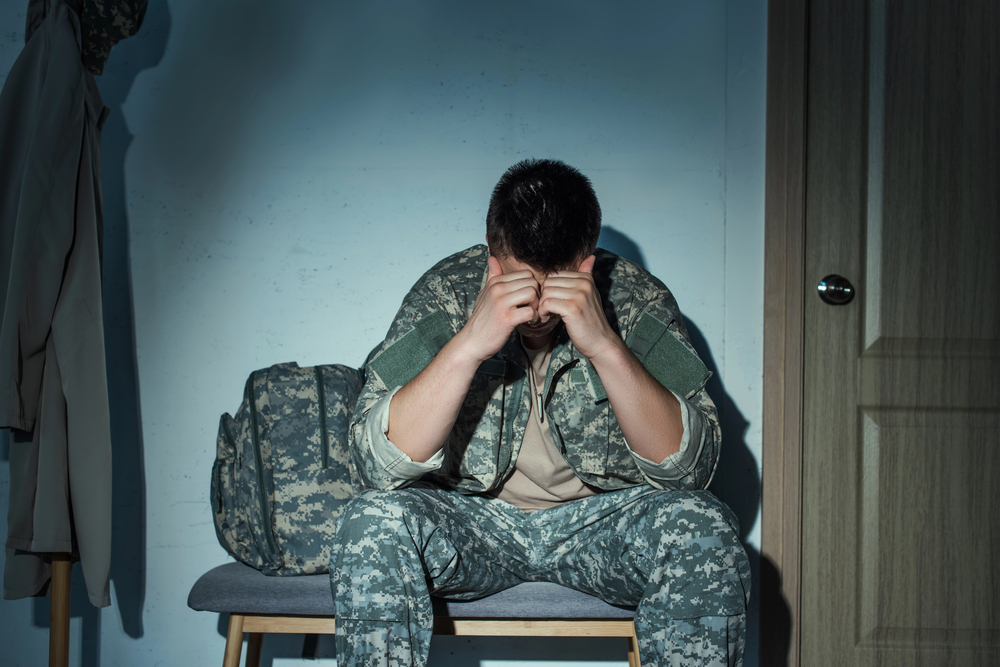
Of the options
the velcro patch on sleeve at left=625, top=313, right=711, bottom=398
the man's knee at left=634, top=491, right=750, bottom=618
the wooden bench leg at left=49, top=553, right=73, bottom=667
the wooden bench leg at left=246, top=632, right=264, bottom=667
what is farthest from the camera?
the wooden bench leg at left=246, top=632, right=264, bottom=667

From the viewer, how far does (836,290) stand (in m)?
1.46

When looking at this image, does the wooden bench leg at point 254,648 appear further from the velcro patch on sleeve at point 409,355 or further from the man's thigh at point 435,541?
the velcro patch on sleeve at point 409,355

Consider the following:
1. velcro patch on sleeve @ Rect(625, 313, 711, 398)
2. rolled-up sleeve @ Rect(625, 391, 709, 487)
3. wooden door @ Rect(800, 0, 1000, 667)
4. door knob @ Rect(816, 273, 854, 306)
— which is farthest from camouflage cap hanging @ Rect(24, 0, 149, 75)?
door knob @ Rect(816, 273, 854, 306)

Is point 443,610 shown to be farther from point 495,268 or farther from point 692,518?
point 495,268

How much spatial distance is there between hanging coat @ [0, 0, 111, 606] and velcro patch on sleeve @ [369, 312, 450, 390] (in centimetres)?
59

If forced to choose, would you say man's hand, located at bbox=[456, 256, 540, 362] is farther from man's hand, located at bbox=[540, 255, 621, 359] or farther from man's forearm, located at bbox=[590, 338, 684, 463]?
man's forearm, located at bbox=[590, 338, 684, 463]

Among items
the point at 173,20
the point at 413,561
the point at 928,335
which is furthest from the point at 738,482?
the point at 173,20

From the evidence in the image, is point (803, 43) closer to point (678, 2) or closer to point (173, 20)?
point (678, 2)

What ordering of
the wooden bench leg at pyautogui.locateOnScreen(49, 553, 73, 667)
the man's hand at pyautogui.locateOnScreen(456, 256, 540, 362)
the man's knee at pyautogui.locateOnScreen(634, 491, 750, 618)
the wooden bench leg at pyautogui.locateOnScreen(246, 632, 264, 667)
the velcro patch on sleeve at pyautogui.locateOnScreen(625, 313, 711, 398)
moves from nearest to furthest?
the man's knee at pyautogui.locateOnScreen(634, 491, 750, 618), the man's hand at pyautogui.locateOnScreen(456, 256, 540, 362), the velcro patch on sleeve at pyautogui.locateOnScreen(625, 313, 711, 398), the wooden bench leg at pyautogui.locateOnScreen(49, 553, 73, 667), the wooden bench leg at pyautogui.locateOnScreen(246, 632, 264, 667)

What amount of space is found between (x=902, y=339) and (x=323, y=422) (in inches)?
51.1

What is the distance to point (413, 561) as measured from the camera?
0.90 metres

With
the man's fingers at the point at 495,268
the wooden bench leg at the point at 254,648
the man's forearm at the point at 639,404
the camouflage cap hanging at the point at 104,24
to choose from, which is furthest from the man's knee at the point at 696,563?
the camouflage cap hanging at the point at 104,24

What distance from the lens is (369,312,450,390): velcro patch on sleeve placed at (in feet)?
3.67

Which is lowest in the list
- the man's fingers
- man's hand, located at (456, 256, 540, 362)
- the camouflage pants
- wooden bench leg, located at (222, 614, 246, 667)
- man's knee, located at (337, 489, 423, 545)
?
wooden bench leg, located at (222, 614, 246, 667)
